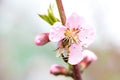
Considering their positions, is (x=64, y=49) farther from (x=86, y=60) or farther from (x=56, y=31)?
(x=86, y=60)

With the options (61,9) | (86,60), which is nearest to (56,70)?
(86,60)

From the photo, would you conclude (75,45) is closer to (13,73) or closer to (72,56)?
(72,56)

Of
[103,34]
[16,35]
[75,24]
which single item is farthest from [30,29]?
[75,24]

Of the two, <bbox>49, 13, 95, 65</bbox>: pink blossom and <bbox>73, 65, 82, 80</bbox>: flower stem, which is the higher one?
<bbox>49, 13, 95, 65</bbox>: pink blossom

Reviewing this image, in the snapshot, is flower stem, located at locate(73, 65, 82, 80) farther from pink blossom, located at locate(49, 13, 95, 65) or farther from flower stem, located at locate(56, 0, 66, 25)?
flower stem, located at locate(56, 0, 66, 25)

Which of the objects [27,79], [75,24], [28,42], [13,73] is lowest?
[75,24]

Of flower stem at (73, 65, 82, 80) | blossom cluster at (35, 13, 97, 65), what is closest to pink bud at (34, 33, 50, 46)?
blossom cluster at (35, 13, 97, 65)

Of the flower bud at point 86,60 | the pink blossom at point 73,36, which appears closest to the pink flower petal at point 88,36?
the pink blossom at point 73,36
